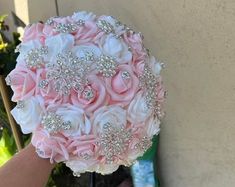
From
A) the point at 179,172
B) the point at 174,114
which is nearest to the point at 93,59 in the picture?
the point at 174,114

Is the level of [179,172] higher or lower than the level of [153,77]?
lower

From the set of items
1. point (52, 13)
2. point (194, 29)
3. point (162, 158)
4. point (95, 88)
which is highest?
point (95, 88)

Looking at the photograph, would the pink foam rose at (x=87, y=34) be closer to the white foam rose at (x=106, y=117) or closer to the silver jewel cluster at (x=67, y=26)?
the silver jewel cluster at (x=67, y=26)

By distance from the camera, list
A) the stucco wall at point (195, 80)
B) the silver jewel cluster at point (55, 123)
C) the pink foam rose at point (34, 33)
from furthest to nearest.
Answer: the stucco wall at point (195, 80) < the pink foam rose at point (34, 33) < the silver jewel cluster at point (55, 123)

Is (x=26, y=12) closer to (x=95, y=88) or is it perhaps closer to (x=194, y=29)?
(x=194, y=29)

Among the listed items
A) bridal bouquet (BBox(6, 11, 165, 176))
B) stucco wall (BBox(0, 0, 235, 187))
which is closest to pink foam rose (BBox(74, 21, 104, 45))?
bridal bouquet (BBox(6, 11, 165, 176))

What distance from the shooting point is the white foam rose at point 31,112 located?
87cm

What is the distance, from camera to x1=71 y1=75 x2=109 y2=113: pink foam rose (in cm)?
86

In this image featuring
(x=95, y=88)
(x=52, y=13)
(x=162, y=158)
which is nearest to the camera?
(x=95, y=88)

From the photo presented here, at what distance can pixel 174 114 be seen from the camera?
5.48ft

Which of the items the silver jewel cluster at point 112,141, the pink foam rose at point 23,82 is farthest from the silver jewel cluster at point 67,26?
the silver jewel cluster at point 112,141

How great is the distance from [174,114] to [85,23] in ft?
2.60

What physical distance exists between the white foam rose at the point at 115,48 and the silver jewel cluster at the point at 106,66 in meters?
0.02

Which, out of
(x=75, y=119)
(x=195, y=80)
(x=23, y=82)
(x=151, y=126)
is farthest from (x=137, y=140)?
(x=195, y=80)
